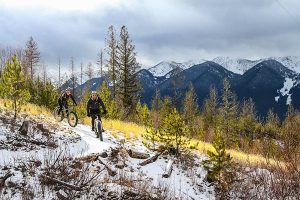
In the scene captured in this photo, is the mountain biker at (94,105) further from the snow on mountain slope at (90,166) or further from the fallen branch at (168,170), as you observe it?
the fallen branch at (168,170)

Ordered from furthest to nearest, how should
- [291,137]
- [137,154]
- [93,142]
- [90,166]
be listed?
[93,142]
[137,154]
[90,166]
[291,137]

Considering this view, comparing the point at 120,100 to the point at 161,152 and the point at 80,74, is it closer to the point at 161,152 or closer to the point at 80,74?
the point at 161,152

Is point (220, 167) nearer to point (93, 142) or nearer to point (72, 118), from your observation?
point (93, 142)

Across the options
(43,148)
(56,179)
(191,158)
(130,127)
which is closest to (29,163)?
(56,179)

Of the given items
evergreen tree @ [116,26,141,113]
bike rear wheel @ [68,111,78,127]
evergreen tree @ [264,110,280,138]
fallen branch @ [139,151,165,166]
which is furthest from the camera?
evergreen tree @ [116,26,141,113]

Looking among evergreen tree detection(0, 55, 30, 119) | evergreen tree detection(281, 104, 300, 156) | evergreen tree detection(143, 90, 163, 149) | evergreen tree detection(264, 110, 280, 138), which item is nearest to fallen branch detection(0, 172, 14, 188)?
evergreen tree detection(281, 104, 300, 156)

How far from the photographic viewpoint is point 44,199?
7.96m

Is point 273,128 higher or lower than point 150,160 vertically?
lower

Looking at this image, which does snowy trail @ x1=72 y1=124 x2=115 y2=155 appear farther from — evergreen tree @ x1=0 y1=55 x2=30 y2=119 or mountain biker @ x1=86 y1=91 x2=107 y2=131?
evergreen tree @ x1=0 y1=55 x2=30 y2=119

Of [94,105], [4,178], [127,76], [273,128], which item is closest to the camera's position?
[4,178]

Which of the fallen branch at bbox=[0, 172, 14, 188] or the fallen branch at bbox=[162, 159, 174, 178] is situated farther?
the fallen branch at bbox=[162, 159, 174, 178]

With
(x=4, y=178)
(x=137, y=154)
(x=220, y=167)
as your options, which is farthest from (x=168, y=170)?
(x=4, y=178)

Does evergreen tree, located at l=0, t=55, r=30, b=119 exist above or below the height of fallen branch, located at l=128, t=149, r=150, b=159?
above

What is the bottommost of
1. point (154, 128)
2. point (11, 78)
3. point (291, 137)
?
point (154, 128)
